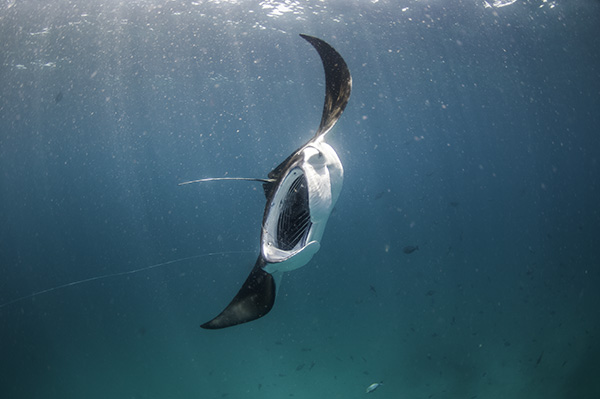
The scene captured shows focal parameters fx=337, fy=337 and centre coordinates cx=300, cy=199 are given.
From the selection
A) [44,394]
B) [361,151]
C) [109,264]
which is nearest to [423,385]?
[44,394]

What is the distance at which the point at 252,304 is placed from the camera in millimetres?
2287

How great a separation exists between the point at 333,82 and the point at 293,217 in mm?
1329

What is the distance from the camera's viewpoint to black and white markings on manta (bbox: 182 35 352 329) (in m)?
2.06

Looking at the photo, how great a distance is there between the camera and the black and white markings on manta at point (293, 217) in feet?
6.76

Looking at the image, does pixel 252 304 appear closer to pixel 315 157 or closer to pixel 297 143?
pixel 315 157

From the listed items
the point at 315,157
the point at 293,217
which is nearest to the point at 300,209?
the point at 293,217

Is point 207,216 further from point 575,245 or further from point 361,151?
point 575,245

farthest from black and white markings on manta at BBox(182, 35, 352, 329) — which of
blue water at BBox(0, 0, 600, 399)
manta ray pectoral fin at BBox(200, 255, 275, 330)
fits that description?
blue water at BBox(0, 0, 600, 399)

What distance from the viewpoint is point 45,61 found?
1452cm

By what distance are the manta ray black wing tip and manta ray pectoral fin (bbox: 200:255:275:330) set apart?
4.40 feet

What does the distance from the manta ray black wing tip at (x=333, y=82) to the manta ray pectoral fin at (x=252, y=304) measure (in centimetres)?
134

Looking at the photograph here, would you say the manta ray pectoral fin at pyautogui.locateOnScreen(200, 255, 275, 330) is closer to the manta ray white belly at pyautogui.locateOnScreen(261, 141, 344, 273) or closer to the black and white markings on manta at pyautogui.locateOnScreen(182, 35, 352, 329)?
the black and white markings on manta at pyautogui.locateOnScreen(182, 35, 352, 329)

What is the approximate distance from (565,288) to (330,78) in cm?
2240

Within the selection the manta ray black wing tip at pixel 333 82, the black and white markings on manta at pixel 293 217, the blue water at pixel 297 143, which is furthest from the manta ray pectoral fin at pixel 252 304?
the blue water at pixel 297 143
